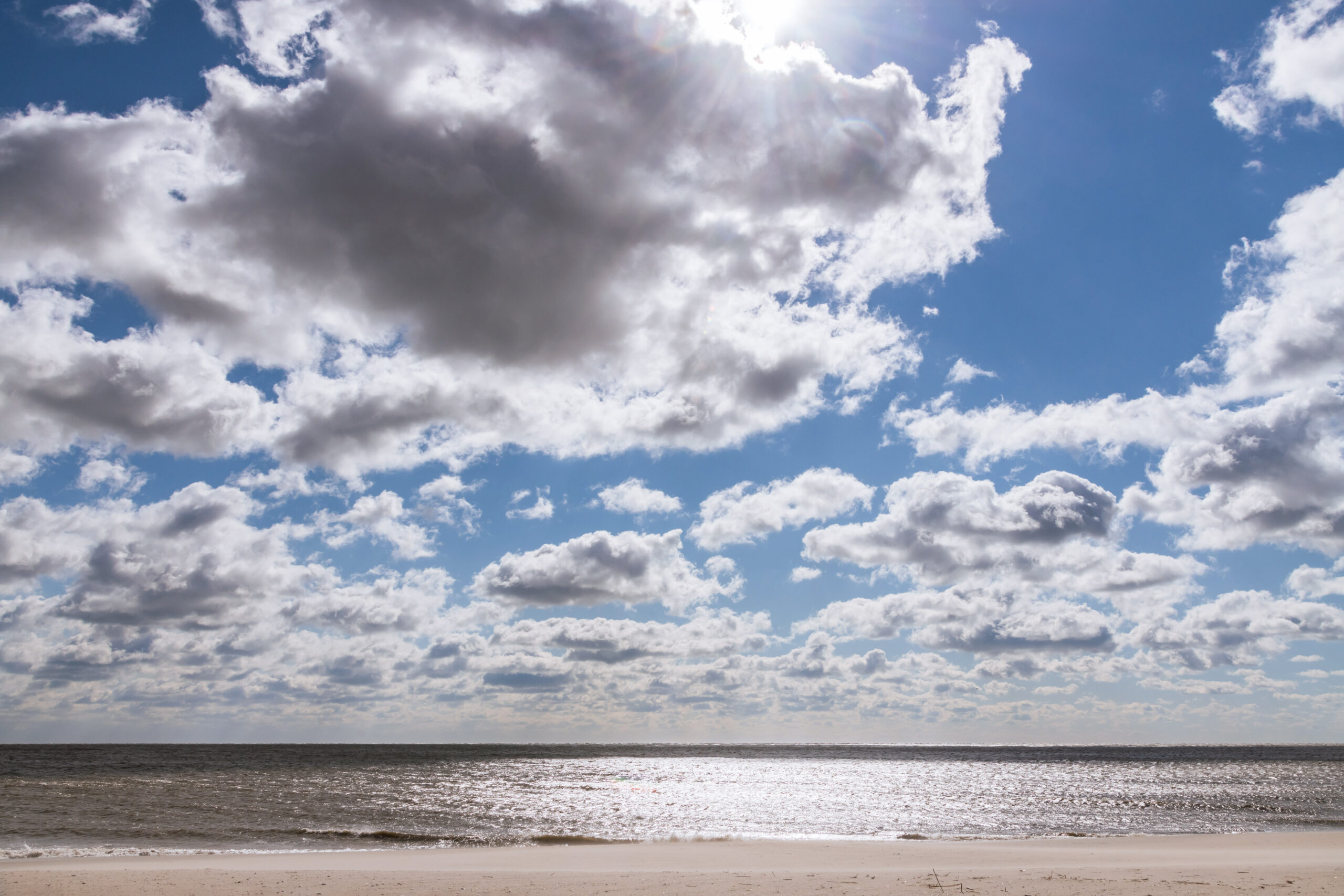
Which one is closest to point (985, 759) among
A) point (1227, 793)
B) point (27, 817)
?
point (1227, 793)

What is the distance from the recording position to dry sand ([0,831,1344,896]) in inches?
821

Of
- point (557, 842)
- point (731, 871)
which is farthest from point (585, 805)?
point (731, 871)

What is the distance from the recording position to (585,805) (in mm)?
54500

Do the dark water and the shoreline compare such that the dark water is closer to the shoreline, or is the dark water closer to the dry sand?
the shoreline

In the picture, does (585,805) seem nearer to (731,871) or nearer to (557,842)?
(557,842)

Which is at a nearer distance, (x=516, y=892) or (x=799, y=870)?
(x=516, y=892)

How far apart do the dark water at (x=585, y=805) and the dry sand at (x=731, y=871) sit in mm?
5257

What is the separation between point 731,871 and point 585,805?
109ft

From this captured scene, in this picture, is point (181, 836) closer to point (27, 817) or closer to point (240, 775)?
point (27, 817)

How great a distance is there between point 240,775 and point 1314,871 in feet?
304

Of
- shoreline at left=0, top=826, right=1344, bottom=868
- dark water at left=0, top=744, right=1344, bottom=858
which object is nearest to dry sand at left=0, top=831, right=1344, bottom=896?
shoreline at left=0, top=826, right=1344, bottom=868

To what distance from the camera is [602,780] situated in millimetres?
86812

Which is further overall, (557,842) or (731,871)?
(557,842)

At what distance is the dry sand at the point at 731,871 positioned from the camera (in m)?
20.9
